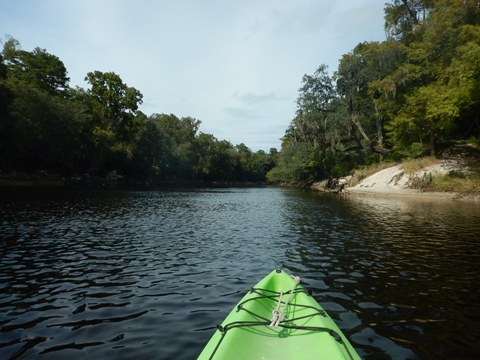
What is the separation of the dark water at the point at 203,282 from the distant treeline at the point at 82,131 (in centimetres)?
3648

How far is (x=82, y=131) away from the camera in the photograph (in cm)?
6356

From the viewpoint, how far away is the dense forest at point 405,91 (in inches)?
1448

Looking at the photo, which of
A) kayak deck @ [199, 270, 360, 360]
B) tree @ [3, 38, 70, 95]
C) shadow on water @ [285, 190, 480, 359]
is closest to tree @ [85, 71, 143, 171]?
tree @ [3, 38, 70, 95]

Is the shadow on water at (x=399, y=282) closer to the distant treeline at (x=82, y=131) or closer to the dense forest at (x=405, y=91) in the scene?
the dense forest at (x=405, y=91)

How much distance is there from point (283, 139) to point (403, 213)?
100 meters

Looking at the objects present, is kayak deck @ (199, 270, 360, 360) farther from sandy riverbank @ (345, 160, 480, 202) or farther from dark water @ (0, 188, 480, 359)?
sandy riverbank @ (345, 160, 480, 202)

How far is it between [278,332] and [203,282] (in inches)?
166

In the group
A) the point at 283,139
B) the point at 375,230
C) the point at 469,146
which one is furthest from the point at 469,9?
the point at 283,139

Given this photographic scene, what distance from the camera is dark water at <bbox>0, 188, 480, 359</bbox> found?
6.05m

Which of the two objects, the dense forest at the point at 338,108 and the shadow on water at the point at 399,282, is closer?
the shadow on water at the point at 399,282

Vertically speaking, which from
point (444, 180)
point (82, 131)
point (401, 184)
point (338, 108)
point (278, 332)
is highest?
point (338, 108)

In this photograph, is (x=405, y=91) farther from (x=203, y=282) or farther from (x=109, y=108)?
(x=109, y=108)

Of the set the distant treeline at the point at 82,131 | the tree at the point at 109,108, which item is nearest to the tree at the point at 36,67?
the distant treeline at the point at 82,131

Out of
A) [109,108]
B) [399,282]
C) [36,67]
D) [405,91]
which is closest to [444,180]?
[405,91]
